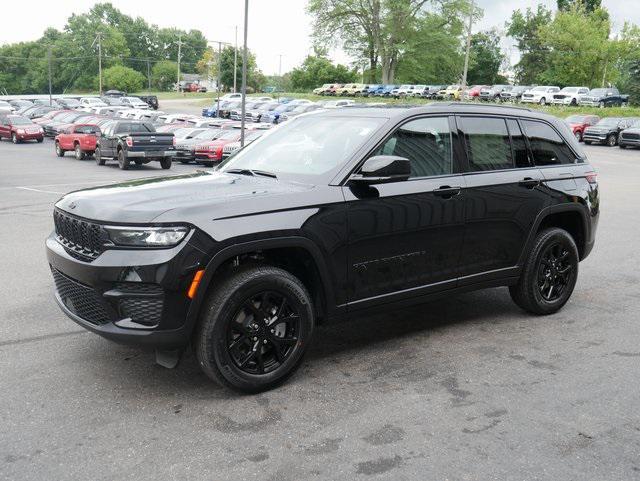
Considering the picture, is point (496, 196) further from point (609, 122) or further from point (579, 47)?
point (579, 47)

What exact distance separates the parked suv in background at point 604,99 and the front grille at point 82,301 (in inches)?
2421

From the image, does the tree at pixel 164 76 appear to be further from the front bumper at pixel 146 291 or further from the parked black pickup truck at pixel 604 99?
the front bumper at pixel 146 291

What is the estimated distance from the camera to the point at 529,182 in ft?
18.5

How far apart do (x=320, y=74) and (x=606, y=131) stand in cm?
6427

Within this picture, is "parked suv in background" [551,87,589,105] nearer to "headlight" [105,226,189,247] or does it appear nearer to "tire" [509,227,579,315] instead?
"tire" [509,227,579,315]

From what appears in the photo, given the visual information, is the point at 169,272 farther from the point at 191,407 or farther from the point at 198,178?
the point at 198,178

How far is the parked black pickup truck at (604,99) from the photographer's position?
5956 cm

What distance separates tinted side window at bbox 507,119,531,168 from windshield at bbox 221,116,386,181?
145 cm

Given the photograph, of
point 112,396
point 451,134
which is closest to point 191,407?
point 112,396

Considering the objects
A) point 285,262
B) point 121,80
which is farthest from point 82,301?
point 121,80

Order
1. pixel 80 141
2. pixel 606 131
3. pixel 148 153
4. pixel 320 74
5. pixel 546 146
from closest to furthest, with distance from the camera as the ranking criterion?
pixel 546 146
pixel 148 153
pixel 80 141
pixel 606 131
pixel 320 74

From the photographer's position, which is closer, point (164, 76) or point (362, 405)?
point (362, 405)

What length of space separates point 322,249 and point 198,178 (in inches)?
42.6

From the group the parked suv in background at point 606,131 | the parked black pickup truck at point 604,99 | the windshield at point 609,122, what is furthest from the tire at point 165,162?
the parked black pickup truck at point 604,99
